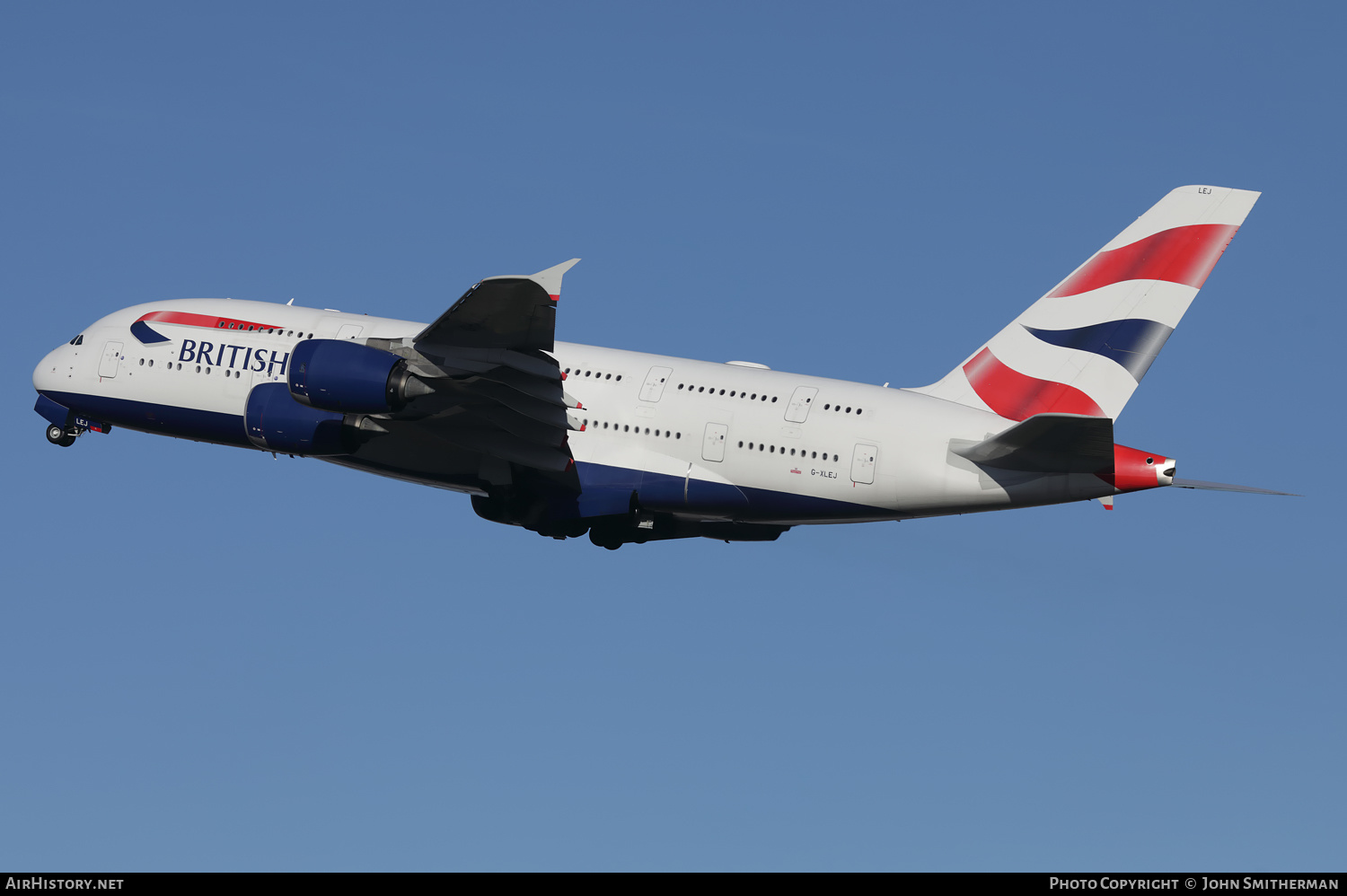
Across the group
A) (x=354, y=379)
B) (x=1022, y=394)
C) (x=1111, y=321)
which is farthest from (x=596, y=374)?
(x=1111, y=321)

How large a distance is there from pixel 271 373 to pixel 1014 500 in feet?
57.0

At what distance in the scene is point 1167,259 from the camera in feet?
111

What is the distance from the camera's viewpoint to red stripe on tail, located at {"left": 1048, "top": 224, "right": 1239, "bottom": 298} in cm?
3350

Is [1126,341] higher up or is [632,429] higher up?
[1126,341]

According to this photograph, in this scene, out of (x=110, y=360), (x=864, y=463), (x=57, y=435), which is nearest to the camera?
(x=864, y=463)

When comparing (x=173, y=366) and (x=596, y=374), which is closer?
(x=596, y=374)

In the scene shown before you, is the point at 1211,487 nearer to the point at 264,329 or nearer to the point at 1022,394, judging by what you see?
the point at 1022,394

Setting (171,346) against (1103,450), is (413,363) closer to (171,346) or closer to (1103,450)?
(171,346)

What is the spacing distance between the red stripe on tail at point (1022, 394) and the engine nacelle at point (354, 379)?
1247 cm

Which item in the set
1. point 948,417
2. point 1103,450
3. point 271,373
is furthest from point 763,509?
point 271,373

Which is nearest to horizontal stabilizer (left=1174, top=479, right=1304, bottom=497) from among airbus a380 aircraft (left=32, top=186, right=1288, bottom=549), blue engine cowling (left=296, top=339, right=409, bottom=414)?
airbus a380 aircraft (left=32, top=186, right=1288, bottom=549)

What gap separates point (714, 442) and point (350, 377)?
797 centimetres

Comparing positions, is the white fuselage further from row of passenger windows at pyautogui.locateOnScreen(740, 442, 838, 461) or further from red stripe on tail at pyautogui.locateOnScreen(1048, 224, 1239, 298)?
red stripe on tail at pyautogui.locateOnScreen(1048, 224, 1239, 298)
